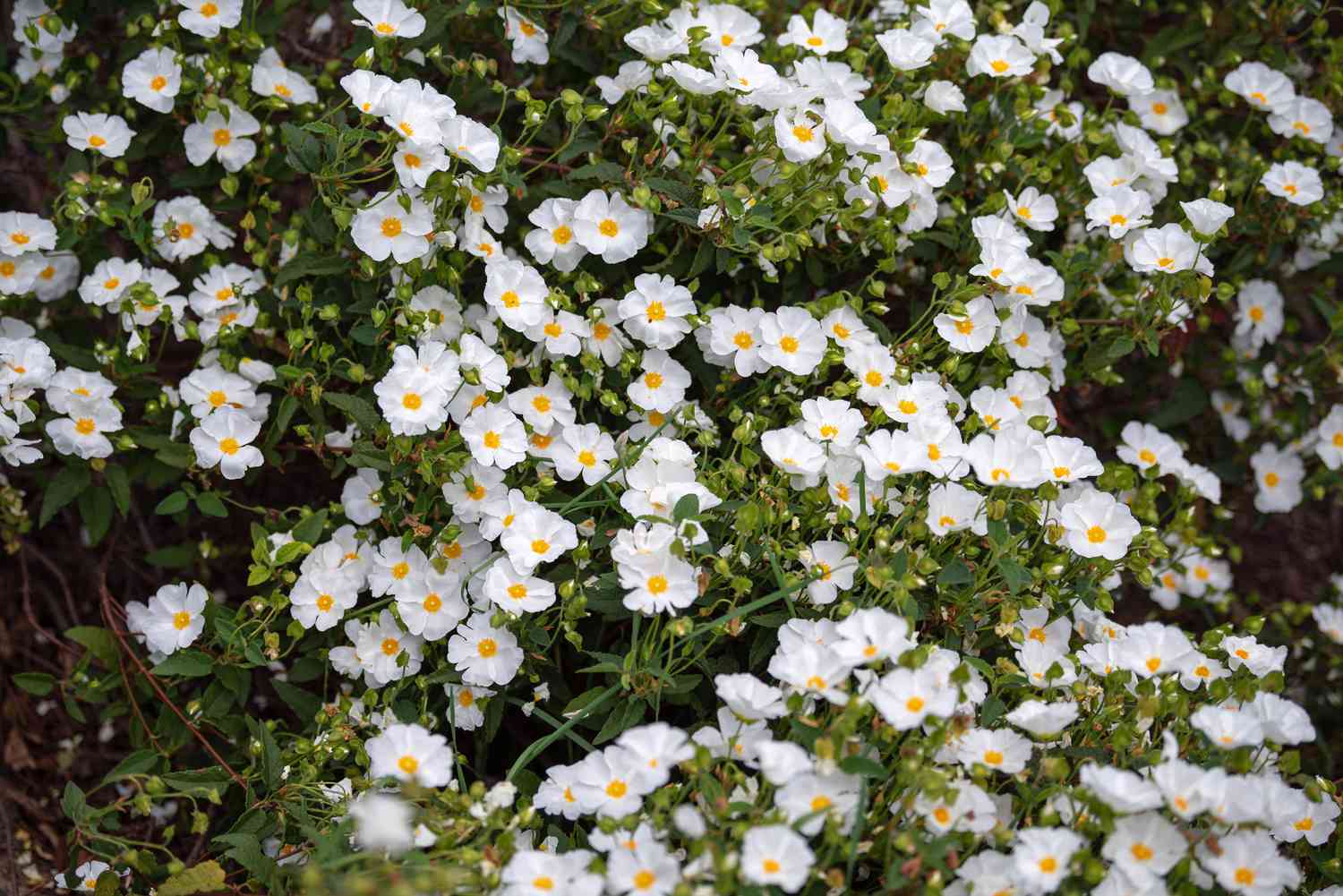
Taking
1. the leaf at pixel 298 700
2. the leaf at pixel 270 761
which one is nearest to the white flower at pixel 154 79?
the leaf at pixel 298 700

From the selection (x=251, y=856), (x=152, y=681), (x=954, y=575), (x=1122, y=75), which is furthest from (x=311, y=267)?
(x=1122, y=75)

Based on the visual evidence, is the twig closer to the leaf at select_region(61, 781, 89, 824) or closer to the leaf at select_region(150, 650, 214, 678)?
the leaf at select_region(150, 650, 214, 678)

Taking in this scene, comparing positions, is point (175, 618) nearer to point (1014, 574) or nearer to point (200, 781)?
point (200, 781)

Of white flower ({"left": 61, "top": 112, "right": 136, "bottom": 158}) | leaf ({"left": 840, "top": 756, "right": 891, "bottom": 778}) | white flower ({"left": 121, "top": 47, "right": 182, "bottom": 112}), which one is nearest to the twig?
white flower ({"left": 61, "top": 112, "right": 136, "bottom": 158})

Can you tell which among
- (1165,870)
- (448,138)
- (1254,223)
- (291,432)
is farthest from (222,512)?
(1254,223)

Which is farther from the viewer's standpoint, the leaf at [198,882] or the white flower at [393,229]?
the white flower at [393,229]

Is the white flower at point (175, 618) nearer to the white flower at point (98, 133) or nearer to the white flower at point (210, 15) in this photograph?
the white flower at point (98, 133)

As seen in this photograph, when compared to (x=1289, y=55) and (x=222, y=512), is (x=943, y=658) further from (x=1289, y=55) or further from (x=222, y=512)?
(x=1289, y=55)
